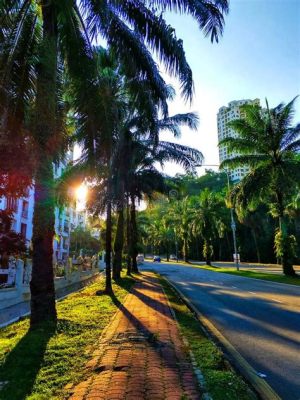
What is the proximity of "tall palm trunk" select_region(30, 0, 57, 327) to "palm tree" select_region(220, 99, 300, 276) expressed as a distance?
20.1m

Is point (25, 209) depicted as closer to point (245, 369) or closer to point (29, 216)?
point (29, 216)

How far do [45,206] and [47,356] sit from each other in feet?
12.6

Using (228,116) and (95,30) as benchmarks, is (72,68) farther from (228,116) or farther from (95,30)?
(228,116)

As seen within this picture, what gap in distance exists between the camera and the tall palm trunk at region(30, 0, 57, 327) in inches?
336

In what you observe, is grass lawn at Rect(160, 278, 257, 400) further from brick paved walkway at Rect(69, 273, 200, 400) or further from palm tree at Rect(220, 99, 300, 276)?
palm tree at Rect(220, 99, 300, 276)

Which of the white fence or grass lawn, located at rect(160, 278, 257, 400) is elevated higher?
the white fence

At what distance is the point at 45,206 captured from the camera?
9352mm

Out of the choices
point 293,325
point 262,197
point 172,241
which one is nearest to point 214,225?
point 262,197

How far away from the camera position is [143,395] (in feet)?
14.6

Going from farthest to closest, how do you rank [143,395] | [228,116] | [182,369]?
[228,116] → [182,369] → [143,395]

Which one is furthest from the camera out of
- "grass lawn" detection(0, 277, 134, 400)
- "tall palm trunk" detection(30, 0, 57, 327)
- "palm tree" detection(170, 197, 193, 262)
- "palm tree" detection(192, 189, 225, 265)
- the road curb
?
"palm tree" detection(170, 197, 193, 262)

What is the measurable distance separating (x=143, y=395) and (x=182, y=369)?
128 cm

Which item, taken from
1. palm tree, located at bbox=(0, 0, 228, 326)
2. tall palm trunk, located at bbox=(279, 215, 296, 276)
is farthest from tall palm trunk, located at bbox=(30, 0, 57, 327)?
tall palm trunk, located at bbox=(279, 215, 296, 276)

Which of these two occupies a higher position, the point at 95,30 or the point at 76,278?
the point at 95,30
